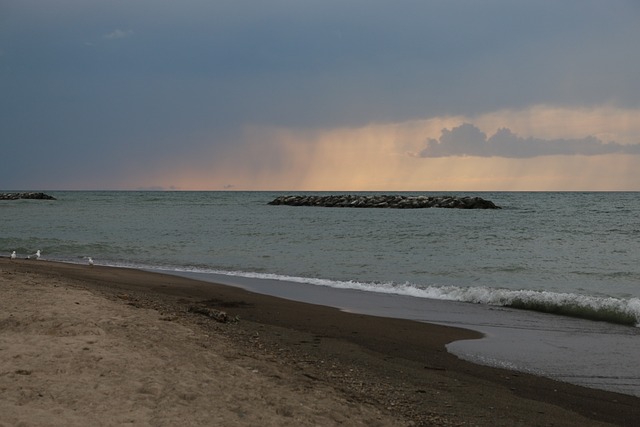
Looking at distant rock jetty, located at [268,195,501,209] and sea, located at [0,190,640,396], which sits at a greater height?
distant rock jetty, located at [268,195,501,209]

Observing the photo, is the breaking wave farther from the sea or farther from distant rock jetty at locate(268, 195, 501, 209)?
distant rock jetty at locate(268, 195, 501, 209)

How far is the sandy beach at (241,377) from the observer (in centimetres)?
475

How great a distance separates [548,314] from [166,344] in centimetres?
804

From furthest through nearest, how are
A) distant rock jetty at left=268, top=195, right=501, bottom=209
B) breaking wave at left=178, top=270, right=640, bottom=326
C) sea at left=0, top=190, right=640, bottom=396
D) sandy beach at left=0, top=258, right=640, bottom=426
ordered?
distant rock jetty at left=268, top=195, right=501, bottom=209 < breaking wave at left=178, top=270, right=640, bottom=326 < sea at left=0, top=190, right=640, bottom=396 < sandy beach at left=0, top=258, right=640, bottom=426

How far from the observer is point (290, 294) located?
13258 millimetres

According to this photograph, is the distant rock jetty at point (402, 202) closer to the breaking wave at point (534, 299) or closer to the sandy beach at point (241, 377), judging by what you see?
the breaking wave at point (534, 299)

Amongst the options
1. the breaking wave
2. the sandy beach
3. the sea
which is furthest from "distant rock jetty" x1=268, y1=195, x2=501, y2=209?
the sandy beach

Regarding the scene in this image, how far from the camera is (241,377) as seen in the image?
5.71 meters

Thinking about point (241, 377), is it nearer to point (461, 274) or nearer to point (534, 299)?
point (534, 299)

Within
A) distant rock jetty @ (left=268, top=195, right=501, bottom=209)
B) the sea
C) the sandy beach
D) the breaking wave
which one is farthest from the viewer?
distant rock jetty @ (left=268, top=195, right=501, bottom=209)

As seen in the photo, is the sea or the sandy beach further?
the sea

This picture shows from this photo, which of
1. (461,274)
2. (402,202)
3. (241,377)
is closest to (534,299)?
(461,274)

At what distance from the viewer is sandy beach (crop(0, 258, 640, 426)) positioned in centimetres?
475

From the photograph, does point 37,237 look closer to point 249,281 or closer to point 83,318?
point 249,281
